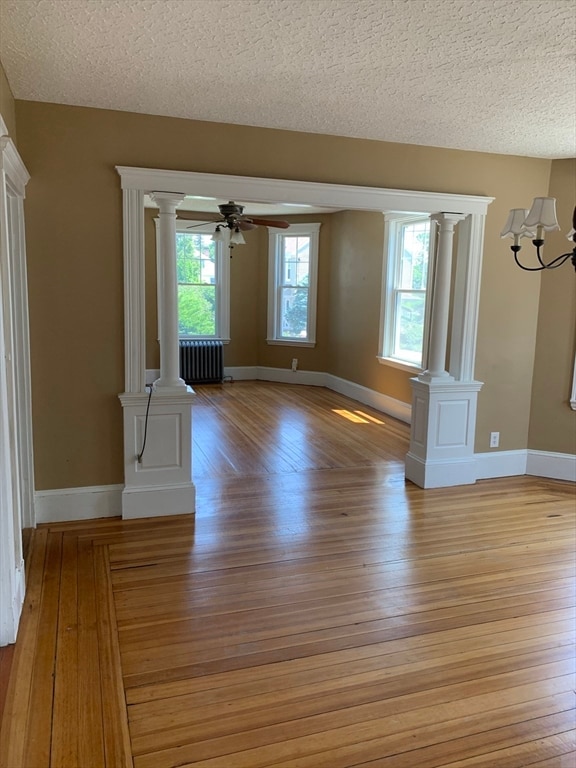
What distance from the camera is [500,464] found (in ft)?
15.9

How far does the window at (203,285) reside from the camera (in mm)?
8930

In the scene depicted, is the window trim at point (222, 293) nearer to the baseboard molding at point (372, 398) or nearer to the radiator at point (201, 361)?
the radiator at point (201, 361)

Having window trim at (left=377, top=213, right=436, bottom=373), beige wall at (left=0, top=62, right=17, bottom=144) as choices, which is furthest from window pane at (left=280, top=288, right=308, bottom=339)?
Answer: beige wall at (left=0, top=62, right=17, bottom=144)

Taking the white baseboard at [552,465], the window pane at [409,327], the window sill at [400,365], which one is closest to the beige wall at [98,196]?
the white baseboard at [552,465]

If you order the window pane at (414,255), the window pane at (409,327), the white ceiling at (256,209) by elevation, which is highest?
the white ceiling at (256,209)

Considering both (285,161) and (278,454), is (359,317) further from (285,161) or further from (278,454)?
(285,161)

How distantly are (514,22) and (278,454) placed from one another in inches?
152

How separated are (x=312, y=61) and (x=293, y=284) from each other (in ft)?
20.9

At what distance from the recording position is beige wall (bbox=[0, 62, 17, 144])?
111 inches

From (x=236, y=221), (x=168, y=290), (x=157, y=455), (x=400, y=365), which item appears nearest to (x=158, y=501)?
(x=157, y=455)

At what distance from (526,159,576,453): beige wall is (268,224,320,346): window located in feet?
14.7

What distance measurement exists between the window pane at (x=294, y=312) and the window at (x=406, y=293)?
6.75ft

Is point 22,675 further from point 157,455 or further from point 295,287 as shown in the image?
point 295,287

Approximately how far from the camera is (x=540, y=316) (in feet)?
Answer: 15.5
